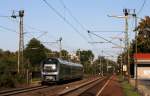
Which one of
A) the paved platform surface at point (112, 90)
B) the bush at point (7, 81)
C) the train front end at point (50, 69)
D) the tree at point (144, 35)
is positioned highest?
the tree at point (144, 35)

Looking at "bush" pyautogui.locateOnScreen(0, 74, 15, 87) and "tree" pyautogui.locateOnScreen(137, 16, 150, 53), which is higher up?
"tree" pyautogui.locateOnScreen(137, 16, 150, 53)

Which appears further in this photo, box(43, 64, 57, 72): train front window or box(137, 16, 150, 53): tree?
box(137, 16, 150, 53): tree

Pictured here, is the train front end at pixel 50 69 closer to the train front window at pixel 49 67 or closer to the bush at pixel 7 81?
the train front window at pixel 49 67

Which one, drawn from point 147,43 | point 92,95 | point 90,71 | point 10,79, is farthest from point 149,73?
point 90,71

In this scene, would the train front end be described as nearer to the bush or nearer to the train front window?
the train front window

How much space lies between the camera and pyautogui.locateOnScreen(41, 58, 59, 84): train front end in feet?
189

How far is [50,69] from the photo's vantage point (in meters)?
58.1

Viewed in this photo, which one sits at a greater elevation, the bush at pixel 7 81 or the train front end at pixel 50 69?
the train front end at pixel 50 69

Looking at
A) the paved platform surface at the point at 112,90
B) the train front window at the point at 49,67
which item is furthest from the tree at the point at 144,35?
the train front window at the point at 49,67

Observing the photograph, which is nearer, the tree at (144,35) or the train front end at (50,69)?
the train front end at (50,69)

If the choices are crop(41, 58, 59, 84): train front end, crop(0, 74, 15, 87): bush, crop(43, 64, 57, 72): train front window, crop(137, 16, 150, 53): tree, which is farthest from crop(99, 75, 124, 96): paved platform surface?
crop(137, 16, 150, 53): tree

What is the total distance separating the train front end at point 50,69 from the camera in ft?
189

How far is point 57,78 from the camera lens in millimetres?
58031

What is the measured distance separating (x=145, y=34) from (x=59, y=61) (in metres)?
53.5
